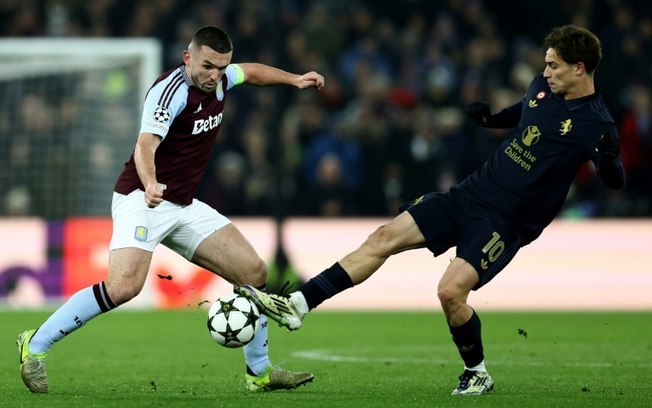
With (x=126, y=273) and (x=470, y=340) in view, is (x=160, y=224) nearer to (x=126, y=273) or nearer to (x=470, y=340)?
(x=126, y=273)

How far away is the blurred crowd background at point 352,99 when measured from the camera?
1688 cm

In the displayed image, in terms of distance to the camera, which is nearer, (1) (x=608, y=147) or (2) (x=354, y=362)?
(1) (x=608, y=147)

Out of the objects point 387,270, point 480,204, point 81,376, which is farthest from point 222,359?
point 387,270

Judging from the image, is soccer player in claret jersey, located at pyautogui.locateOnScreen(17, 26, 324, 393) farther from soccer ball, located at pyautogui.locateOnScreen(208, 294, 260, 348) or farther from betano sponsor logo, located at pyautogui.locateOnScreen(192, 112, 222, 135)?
soccer ball, located at pyautogui.locateOnScreen(208, 294, 260, 348)

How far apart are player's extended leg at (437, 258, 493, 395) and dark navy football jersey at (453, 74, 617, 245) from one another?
0.47 metres

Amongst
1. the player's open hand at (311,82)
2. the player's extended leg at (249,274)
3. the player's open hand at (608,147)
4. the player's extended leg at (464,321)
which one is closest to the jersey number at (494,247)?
the player's extended leg at (464,321)

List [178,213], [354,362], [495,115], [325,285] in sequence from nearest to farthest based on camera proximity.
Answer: [325,285] < [178,213] < [495,115] < [354,362]

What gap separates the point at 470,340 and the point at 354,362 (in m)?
2.35

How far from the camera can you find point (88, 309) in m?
8.17

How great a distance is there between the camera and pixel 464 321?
834 centimetres

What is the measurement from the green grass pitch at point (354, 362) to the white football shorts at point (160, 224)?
90 cm

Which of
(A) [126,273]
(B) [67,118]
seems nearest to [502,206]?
(A) [126,273]

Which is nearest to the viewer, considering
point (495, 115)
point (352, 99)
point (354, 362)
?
point (495, 115)

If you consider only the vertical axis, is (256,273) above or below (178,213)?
below
